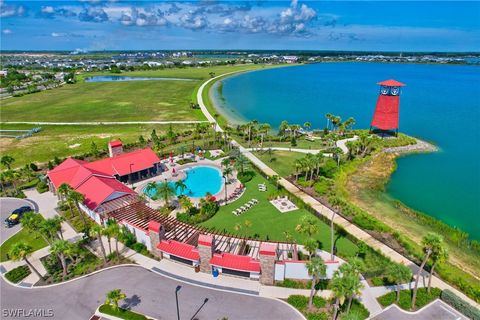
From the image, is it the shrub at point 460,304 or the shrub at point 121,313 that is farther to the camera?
the shrub at point 121,313

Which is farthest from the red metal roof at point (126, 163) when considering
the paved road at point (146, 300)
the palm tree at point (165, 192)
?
the paved road at point (146, 300)

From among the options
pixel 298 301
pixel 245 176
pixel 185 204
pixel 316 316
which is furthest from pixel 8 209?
pixel 316 316

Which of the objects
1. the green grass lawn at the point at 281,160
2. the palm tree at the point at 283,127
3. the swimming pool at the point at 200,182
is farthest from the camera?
the palm tree at the point at 283,127

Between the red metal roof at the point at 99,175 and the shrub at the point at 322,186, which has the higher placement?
the red metal roof at the point at 99,175

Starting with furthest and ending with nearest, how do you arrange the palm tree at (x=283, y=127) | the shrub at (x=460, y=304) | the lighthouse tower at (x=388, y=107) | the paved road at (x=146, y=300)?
the palm tree at (x=283, y=127), the lighthouse tower at (x=388, y=107), the paved road at (x=146, y=300), the shrub at (x=460, y=304)

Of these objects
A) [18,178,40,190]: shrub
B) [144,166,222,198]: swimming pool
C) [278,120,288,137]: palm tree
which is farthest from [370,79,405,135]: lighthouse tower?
[18,178,40,190]: shrub

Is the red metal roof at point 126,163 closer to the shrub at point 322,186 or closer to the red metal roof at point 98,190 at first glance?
the red metal roof at point 98,190

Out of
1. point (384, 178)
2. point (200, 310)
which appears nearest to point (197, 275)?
point (200, 310)

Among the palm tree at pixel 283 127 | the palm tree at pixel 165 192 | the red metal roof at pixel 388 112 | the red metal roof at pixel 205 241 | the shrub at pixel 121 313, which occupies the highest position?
the red metal roof at pixel 388 112
